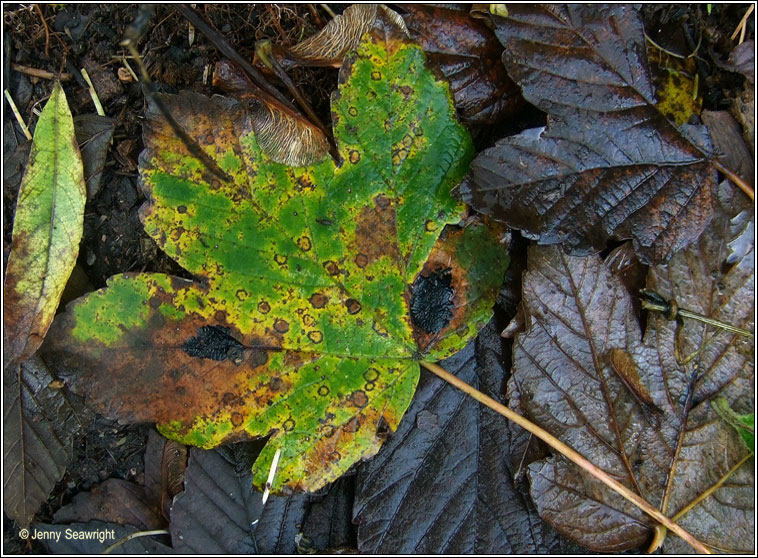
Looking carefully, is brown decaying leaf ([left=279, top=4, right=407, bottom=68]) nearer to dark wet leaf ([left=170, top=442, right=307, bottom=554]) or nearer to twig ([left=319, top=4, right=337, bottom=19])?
twig ([left=319, top=4, right=337, bottom=19])

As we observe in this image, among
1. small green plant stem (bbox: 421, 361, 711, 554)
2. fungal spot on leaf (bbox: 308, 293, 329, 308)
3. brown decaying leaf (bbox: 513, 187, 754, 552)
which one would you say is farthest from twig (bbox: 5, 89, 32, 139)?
brown decaying leaf (bbox: 513, 187, 754, 552)

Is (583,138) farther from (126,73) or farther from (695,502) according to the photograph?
(126,73)

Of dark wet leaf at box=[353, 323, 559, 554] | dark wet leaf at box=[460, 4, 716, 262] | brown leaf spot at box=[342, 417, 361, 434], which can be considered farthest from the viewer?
dark wet leaf at box=[353, 323, 559, 554]

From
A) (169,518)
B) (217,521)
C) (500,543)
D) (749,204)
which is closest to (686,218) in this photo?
(749,204)

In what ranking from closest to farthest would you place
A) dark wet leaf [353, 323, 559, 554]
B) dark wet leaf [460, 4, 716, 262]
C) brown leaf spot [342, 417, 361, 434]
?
1. dark wet leaf [460, 4, 716, 262]
2. brown leaf spot [342, 417, 361, 434]
3. dark wet leaf [353, 323, 559, 554]

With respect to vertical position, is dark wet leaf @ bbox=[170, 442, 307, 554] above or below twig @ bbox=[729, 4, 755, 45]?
below

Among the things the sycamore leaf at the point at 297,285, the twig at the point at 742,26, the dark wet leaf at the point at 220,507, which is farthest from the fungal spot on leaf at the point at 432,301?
the twig at the point at 742,26

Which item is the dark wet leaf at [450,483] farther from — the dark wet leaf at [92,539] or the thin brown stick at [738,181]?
the thin brown stick at [738,181]
